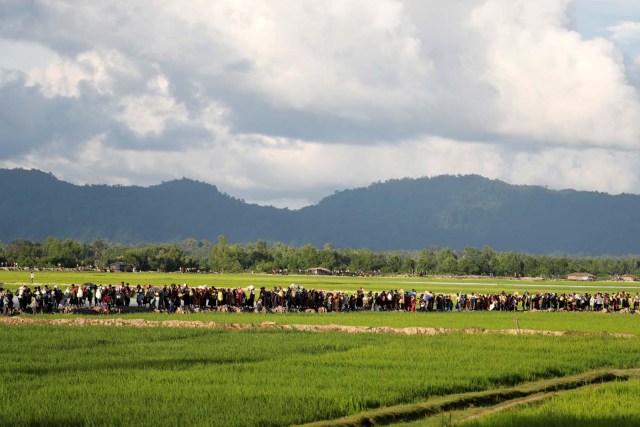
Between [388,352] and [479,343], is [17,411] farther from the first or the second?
[479,343]

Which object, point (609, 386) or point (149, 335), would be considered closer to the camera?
point (609, 386)

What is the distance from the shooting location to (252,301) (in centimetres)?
5528

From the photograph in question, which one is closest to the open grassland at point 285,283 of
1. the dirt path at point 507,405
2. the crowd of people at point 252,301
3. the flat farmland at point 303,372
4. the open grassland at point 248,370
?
the crowd of people at point 252,301

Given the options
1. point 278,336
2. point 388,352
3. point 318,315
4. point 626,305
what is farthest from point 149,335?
point 626,305

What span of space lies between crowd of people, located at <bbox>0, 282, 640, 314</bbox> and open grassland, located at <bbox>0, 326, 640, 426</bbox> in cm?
1024

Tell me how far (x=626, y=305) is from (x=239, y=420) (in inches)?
2089

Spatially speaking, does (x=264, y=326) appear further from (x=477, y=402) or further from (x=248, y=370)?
(x=477, y=402)

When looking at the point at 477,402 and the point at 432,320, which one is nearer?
the point at 477,402

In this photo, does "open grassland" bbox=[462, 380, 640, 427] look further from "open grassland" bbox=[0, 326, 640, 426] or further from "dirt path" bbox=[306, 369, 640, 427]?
"open grassland" bbox=[0, 326, 640, 426]

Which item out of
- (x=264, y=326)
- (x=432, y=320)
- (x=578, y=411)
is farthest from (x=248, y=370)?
(x=432, y=320)

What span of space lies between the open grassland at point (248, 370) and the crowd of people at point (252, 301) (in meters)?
10.2

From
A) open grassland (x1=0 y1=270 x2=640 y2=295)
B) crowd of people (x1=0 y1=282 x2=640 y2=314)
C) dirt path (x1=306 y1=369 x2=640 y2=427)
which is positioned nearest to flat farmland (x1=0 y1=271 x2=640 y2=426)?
dirt path (x1=306 y1=369 x2=640 y2=427)

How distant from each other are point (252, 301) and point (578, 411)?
3620cm

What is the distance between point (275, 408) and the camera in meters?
20.3
